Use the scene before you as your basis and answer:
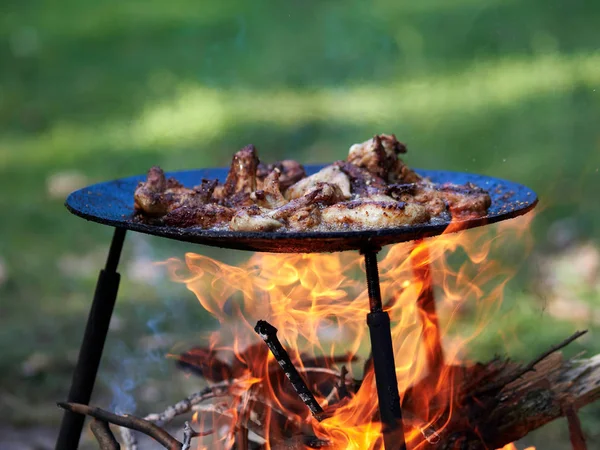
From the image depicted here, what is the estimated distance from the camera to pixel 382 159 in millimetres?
2941

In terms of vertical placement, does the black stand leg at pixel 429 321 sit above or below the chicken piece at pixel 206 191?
below

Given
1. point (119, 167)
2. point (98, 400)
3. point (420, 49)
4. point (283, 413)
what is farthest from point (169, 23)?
point (283, 413)

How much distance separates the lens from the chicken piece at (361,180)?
8.85 feet

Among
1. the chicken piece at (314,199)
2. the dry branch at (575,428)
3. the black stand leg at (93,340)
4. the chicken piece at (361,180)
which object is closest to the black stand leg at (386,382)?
the chicken piece at (314,199)

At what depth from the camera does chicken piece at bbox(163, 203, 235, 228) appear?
2.38 metres

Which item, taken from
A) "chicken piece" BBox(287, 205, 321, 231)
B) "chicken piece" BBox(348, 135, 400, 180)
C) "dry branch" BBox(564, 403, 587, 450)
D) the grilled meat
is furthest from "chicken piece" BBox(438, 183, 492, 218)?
"dry branch" BBox(564, 403, 587, 450)

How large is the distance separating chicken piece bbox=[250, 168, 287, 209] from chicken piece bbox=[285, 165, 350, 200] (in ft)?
0.31

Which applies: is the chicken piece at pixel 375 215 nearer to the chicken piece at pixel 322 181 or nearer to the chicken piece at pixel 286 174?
the chicken piece at pixel 322 181

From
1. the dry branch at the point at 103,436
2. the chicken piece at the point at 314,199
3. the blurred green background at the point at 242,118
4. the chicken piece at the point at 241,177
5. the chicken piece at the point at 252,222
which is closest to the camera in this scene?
the chicken piece at the point at 252,222

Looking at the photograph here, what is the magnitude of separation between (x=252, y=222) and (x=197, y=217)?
260mm

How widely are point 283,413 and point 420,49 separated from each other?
154 inches

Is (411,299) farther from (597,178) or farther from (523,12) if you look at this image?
(523,12)

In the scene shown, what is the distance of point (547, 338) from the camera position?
488 cm

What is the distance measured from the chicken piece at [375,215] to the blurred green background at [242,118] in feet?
8.96
